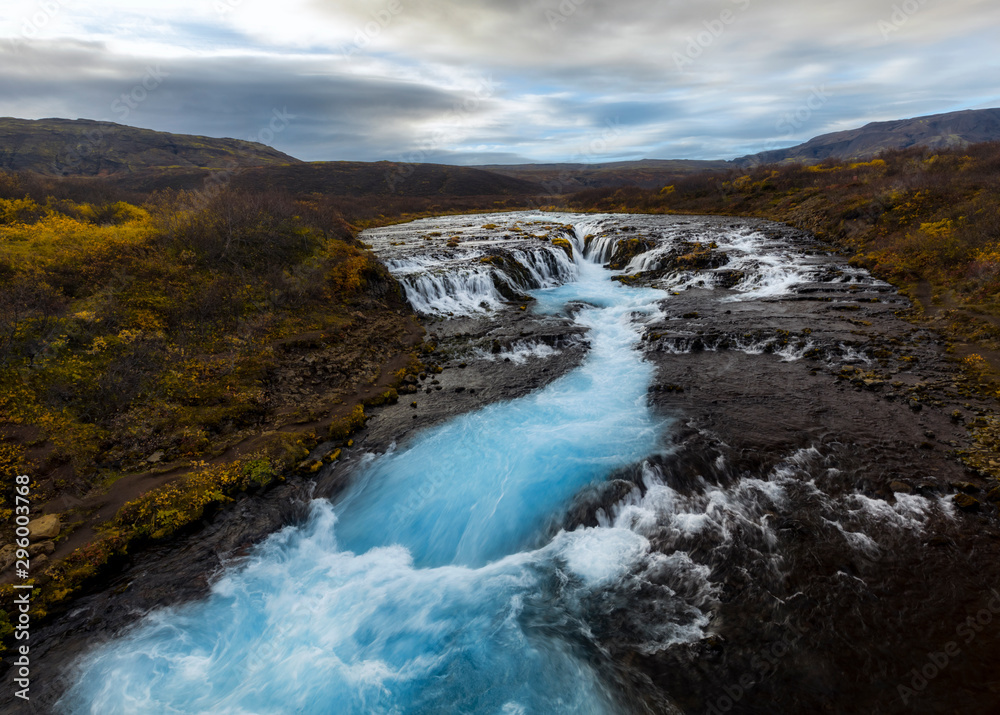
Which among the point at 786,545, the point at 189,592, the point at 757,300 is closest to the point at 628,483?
the point at 786,545

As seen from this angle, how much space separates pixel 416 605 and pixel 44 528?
26.6ft

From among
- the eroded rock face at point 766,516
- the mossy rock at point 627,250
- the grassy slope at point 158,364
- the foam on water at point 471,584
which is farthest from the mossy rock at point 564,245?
the foam on water at point 471,584

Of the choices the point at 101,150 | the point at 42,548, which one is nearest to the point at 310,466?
the point at 42,548

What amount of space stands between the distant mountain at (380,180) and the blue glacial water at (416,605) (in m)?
91.4

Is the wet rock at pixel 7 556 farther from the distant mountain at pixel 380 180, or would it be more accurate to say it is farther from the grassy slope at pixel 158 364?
the distant mountain at pixel 380 180

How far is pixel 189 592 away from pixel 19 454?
5.96m

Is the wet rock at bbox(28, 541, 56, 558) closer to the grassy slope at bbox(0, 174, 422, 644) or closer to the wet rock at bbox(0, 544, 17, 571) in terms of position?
the grassy slope at bbox(0, 174, 422, 644)

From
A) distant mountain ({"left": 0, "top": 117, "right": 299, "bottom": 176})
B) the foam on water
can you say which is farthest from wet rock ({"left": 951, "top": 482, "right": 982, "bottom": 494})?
distant mountain ({"left": 0, "top": 117, "right": 299, "bottom": 176})

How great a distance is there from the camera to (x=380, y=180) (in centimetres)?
10912

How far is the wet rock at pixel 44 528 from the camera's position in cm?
866

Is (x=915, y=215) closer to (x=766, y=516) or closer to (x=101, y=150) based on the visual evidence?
(x=766, y=516)

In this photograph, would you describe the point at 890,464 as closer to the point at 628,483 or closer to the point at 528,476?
the point at 628,483

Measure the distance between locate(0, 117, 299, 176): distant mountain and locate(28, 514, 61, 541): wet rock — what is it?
128m

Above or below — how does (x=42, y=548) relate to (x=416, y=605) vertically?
above
